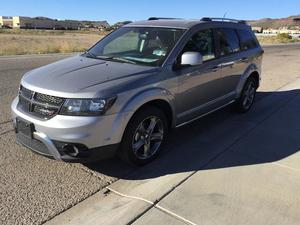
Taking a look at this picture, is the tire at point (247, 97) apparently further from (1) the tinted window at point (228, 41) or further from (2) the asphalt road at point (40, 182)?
(2) the asphalt road at point (40, 182)

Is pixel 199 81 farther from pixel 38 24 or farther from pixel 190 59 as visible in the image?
pixel 38 24

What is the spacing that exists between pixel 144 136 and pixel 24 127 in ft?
4.55

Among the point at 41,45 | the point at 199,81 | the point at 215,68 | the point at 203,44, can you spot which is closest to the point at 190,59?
the point at 199,81

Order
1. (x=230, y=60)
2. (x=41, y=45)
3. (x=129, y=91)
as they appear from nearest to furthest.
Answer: (x=129, y=91) < (x=230, y=60) < (x=41, y=45)

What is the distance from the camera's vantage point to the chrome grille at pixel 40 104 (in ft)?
13.3

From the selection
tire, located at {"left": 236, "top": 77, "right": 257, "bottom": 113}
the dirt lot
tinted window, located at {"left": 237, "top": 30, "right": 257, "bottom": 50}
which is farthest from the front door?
the dirt lot

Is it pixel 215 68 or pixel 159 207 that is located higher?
pixel 215 68

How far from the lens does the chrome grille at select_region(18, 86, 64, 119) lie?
4.05 metres

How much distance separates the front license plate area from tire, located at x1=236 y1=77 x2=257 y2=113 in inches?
163

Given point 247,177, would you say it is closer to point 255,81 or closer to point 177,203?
point 177,203

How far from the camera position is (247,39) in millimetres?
7383

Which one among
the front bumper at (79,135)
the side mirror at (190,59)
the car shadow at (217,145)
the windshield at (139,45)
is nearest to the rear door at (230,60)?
the car shadow at (217,145)

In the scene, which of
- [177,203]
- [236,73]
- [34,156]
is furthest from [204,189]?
[236,73]

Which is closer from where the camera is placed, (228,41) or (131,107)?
(131,107)
